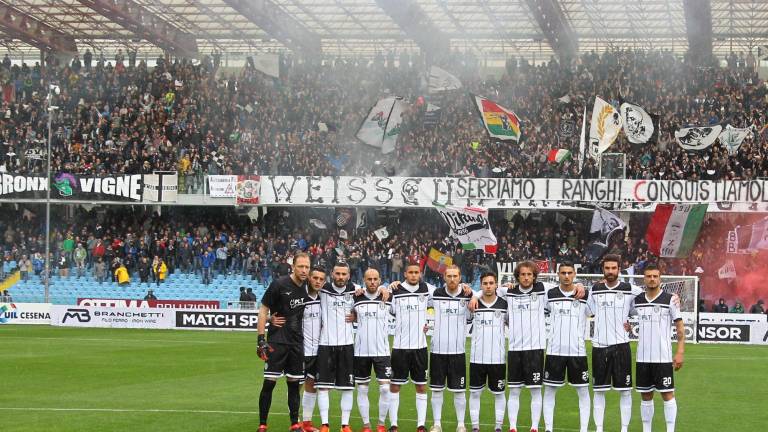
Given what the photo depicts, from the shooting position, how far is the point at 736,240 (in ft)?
134

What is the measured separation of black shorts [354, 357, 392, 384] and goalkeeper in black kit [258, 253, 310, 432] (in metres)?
0.74

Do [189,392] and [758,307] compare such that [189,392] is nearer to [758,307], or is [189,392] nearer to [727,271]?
[758,307]

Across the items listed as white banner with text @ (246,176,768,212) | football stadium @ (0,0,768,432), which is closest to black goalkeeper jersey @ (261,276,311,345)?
football stadium @ (0,0,768,432)

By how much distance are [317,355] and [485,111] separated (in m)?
31.8

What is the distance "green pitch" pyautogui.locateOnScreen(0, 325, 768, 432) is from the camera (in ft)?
51.4

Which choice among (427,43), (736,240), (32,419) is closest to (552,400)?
(32,419)

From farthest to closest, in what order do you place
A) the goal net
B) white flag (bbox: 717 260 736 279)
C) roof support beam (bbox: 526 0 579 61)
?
roof support beam (bbox: 526 0 579 61)
white flag (bbox: 717 260 736 279)
the goal net

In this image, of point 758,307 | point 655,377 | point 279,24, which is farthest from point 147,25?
point 655,377

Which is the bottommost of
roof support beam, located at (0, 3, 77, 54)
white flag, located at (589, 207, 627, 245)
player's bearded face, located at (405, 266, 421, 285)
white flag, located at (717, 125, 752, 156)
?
player's bearded face, located at (405, 266, 421, 285)

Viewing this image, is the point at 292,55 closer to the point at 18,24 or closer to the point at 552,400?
the point at 18,24

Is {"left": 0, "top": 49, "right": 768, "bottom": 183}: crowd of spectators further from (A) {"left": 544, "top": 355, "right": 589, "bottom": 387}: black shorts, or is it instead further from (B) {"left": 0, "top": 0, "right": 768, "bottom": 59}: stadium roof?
(A) {"left": 544, "top": 355, "right": 589, "bottom": 387}: black shorts

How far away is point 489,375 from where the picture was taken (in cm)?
1427

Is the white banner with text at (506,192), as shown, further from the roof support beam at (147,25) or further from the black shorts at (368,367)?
the black shorts at (368,367)

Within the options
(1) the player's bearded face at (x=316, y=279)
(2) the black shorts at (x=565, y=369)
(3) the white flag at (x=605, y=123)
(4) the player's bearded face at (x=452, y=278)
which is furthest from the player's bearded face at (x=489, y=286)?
(3) the white flag at (x=605, y=123)
